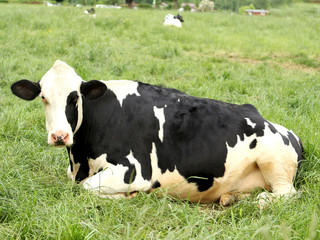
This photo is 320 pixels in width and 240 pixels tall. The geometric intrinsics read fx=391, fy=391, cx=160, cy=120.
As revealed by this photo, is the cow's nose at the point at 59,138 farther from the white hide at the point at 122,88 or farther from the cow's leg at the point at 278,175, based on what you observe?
the cow's leg at the point at 278,175

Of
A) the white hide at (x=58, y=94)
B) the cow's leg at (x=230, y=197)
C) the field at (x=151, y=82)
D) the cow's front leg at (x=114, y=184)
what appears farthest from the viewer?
the cow's leg at (x=230, y=197)

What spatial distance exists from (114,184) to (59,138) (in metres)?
0.67

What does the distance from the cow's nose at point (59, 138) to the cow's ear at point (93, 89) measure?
0.58 meters

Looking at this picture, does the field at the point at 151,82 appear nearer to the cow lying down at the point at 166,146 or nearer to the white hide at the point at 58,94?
the cow lying down at the point at 166,146

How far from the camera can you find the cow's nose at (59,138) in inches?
129

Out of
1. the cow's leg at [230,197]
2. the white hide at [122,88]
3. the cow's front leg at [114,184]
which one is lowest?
the cow's leg at [230,197]

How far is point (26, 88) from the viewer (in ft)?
12.1

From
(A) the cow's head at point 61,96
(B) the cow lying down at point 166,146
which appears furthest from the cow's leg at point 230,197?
(A) the cow's head at point 61,96

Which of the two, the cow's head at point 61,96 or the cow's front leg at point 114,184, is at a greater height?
the cow's head at point 61,96

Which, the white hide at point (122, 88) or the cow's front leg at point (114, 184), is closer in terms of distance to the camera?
the cow's front leg at point (114, 184)

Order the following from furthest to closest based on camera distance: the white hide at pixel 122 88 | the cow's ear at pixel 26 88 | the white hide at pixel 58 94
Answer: the white hide at pixel 122 88
the cow's ear at pixel 26 88
the white hide at pixel 58 94

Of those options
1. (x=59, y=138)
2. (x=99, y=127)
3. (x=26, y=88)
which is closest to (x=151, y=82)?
(x=99, y=127)

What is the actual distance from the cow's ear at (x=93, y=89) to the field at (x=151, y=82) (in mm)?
878

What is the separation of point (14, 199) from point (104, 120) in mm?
1107
